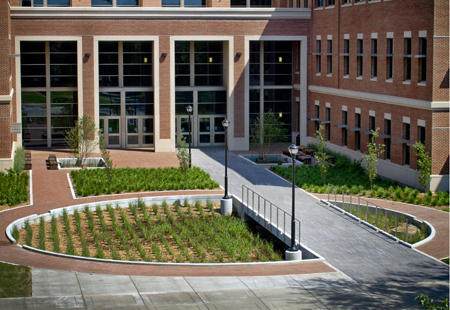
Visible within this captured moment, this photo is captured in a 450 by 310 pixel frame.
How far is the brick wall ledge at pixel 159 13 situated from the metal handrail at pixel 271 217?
633 inches

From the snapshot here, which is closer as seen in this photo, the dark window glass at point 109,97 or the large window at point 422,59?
the large window at point 422,59

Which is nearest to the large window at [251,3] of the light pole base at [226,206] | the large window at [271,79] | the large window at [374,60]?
the large window at [271,79]

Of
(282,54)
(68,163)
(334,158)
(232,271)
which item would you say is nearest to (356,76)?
(334,158)

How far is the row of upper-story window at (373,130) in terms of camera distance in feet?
103

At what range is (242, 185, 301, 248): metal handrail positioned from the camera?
23.5 metres

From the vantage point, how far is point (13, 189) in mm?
29562

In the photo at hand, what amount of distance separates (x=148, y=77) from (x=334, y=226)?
23.3 m

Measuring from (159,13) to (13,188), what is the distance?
16341mm

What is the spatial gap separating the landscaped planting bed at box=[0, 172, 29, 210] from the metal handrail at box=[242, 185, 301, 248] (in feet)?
30.4

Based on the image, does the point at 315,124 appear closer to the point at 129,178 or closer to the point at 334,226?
the point at 129,178

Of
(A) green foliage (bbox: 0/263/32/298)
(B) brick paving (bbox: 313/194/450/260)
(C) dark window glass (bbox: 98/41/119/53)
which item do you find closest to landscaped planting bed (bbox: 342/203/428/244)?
(B) brick paving (bbox: 313/194/450/260)

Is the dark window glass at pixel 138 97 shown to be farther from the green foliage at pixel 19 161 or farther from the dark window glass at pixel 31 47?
the green foliage at pixel 19 161

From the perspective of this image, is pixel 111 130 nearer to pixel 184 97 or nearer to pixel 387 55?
pixel 184 97

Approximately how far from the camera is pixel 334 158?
123 feet
